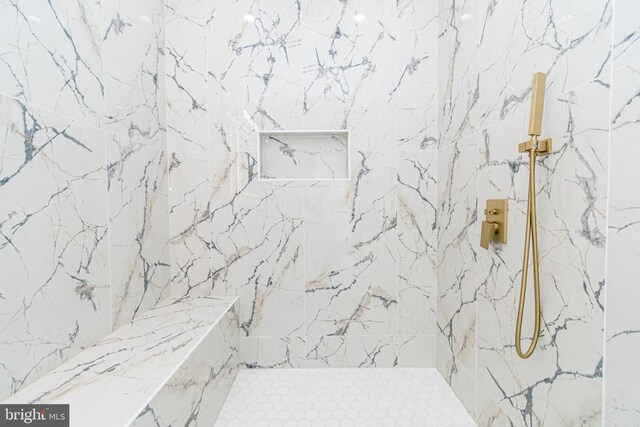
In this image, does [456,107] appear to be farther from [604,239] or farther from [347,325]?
[347,325]

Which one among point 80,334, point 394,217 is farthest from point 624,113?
point 80,334

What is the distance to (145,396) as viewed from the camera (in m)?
0.85

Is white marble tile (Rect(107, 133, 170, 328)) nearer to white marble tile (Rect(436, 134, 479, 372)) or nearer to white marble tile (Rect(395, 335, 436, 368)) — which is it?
white marble tile (Rect(395, 335, 436, 368))

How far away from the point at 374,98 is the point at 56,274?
1652 millimetres

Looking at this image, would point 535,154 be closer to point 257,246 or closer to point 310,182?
point 310,182

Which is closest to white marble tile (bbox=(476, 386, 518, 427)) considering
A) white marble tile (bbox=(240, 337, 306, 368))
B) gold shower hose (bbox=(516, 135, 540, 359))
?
gold shower hose (bbox=(516, 135, 540, 359))

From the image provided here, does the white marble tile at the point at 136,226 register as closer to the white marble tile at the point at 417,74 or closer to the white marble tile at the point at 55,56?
the white marble tile at the point at 55,56

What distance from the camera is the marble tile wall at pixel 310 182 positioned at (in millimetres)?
1694

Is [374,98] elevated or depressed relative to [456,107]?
elevated

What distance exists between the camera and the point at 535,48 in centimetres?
96

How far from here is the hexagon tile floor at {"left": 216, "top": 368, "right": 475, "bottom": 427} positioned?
4.35 feet

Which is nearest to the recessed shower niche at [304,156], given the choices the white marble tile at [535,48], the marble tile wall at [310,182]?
the marble tile wall at [310,182]

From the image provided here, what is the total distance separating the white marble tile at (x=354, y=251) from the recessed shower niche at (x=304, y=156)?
0.11 meters
